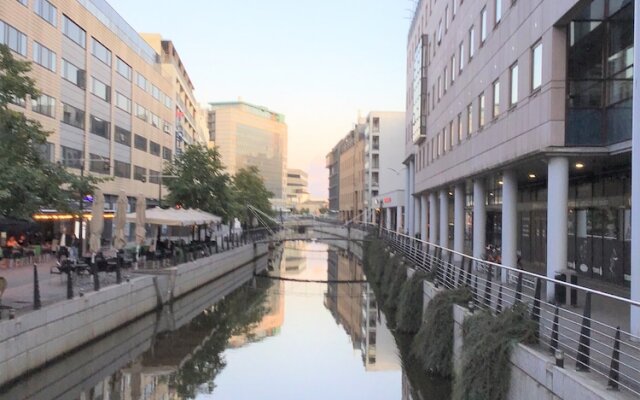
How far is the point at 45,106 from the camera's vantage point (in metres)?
40.1

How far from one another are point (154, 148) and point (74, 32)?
878 inches

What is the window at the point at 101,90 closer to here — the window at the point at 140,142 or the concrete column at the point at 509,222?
the window at the point at 140,142

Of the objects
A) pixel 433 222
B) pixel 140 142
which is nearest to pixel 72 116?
pixel 140 142

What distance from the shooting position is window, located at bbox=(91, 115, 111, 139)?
48812mm

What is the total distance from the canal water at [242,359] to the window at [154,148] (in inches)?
1534

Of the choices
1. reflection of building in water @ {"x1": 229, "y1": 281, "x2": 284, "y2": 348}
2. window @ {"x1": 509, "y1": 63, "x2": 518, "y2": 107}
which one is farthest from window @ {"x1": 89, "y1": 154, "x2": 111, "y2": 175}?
window @ {"x1": 509, "y1": 63, "x2": 518, "y2": 107}

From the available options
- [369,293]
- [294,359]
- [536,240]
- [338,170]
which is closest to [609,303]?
[294,359]

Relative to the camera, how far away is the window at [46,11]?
38281 mm

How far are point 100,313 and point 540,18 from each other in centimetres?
1376

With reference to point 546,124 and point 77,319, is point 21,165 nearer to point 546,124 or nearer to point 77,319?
point 77,319

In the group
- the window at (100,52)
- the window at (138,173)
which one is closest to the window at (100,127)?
the window at (100,52)

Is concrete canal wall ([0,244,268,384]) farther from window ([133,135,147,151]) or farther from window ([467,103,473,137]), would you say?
window ([133,135,147,151])

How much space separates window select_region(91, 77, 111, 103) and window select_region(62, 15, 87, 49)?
10.9 ft

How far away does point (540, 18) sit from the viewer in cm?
1514
